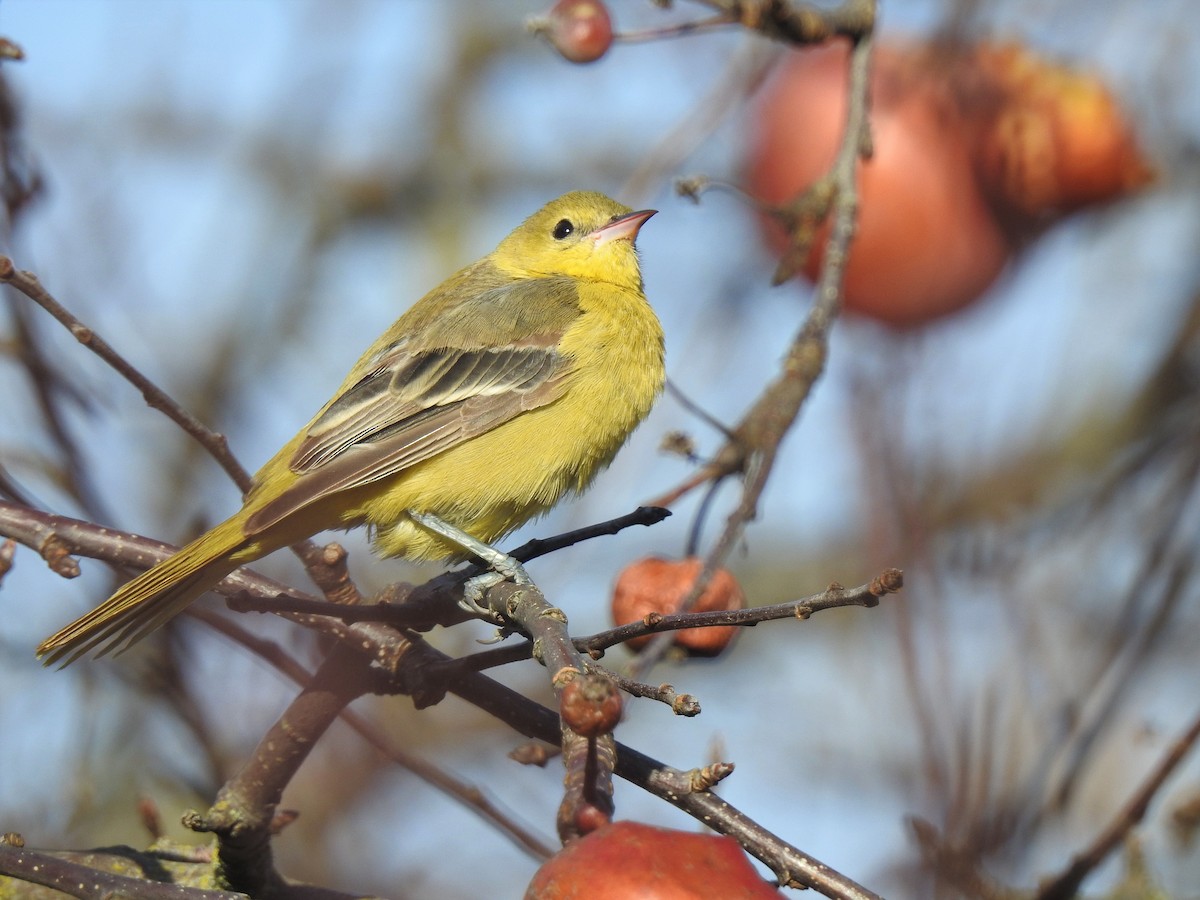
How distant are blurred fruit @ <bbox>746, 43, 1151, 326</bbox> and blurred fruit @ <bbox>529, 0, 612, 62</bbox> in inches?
45.3

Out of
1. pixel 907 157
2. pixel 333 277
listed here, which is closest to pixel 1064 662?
pixel 907 157

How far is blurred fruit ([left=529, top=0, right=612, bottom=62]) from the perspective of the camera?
4230 mm

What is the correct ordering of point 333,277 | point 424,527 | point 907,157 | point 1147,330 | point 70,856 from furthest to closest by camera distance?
point 333,277
point 1147,330
point 907,157
point 424,527
point 70,856

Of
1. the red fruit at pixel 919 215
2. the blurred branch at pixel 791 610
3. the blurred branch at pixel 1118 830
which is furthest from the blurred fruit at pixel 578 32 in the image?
the blurred branch at pixel 1118 830

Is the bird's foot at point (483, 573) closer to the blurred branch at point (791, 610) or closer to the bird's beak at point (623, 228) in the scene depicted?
the blurred branch at point (791, 610)

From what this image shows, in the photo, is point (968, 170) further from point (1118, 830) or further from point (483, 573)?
point (1118, 830)

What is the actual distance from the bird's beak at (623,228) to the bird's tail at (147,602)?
7.45 feet

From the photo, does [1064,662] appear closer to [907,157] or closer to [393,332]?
[907,157]

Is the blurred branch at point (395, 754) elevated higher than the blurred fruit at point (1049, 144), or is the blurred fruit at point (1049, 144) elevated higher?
the blurred fruit at point (1049, 144)

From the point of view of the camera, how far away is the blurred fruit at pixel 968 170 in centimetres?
481

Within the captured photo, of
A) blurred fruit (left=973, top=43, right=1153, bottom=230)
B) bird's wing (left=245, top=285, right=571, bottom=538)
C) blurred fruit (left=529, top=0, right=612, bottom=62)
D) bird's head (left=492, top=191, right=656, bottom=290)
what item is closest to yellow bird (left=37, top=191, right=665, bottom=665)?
bird's wing (left=245, top=285, right=571, bottom=538)

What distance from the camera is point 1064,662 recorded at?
4.19 meters

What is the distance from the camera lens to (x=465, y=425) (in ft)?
15.1

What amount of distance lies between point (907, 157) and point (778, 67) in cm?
104
